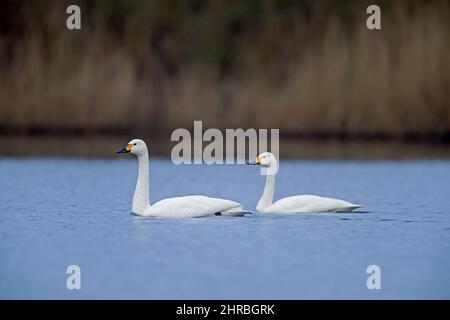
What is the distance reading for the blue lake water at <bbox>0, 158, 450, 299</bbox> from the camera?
7.95 metres

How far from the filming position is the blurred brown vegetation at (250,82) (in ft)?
63.3

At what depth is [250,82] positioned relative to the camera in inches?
823

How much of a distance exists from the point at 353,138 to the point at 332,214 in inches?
357

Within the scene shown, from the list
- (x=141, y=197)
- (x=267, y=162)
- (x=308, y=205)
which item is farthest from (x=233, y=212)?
(x=267, y=162)

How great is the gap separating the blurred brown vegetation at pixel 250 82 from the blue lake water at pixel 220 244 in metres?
4.17

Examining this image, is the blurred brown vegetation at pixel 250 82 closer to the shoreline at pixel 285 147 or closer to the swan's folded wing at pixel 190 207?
the shoreline at pixel 285 147

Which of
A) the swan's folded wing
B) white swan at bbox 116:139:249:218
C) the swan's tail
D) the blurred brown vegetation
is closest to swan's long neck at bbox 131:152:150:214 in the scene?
white swan at bbox 116:139:249:218

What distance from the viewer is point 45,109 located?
1956 centimetres

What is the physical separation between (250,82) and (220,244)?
1152cm

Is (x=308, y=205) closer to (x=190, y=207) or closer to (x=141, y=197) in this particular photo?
(x=190, y=207)

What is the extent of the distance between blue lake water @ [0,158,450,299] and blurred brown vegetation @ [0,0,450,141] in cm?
417

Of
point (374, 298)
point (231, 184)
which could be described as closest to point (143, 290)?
point (374, 298)

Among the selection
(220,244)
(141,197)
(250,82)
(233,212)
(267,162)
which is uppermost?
(250,82)

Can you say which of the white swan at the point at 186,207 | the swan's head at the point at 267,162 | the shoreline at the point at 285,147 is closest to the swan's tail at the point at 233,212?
the white swan at the point at 186,207
